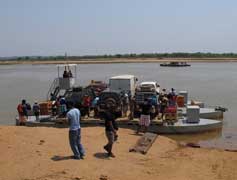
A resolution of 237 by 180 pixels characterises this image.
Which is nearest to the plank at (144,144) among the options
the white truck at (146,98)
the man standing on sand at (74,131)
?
the man standing on sand at (74,131)

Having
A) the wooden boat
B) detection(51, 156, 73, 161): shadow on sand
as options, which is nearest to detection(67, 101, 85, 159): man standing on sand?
detection(51, 156, 73, 161): shadow on sand

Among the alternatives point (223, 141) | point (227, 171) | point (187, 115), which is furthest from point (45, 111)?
point (227, 171)

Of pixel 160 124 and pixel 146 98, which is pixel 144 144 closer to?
pixel 160 124

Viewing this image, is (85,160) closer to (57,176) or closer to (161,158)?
(57,176)

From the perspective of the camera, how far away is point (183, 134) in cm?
2089

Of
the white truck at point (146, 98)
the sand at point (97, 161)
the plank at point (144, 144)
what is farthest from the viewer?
the white truck at point (146, 98)

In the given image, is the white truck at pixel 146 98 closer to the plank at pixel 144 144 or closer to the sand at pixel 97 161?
the plank at pixel 144 144

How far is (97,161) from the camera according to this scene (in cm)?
1155

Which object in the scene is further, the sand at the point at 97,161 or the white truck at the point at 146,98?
the white truck at the point at 146,98

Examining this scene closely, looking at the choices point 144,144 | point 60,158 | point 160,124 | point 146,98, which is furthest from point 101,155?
point 146,98

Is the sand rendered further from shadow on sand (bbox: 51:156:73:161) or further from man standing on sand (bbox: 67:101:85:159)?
man standing on sand (bbox: 67:101:85:159)

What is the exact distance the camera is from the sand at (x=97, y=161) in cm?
1055

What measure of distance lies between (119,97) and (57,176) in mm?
11086

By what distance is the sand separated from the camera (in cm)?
1055
